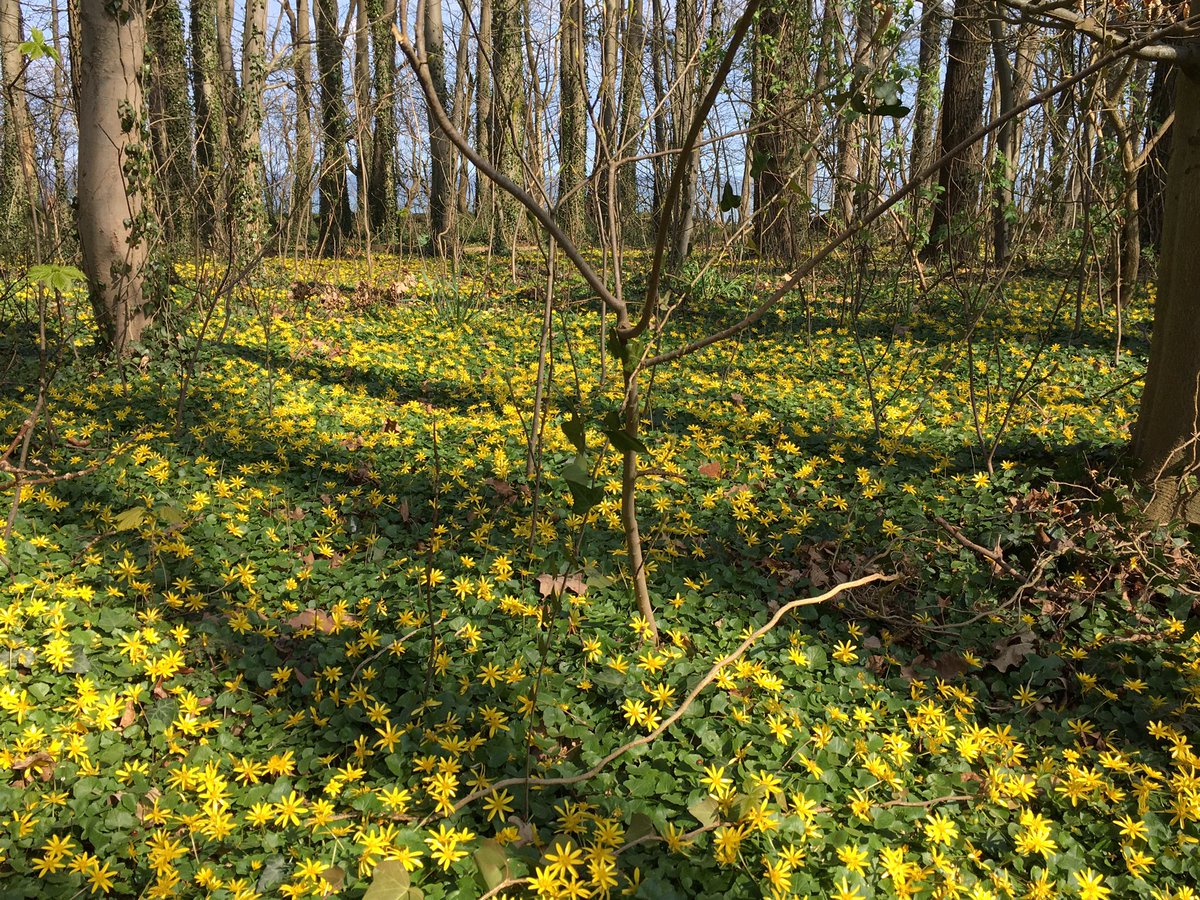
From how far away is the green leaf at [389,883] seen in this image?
4.95 feet

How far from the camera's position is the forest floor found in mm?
1897

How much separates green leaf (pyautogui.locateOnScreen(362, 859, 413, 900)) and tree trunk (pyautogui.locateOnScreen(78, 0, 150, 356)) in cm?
464

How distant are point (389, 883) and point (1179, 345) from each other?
3.54m

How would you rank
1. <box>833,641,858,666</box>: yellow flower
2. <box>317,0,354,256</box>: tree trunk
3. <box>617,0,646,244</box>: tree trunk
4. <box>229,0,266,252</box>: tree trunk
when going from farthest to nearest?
<box>317,0,354,256</box>: tree trunk, <box>229,0,266,252</box>: tree trunk, <box>617,0,646,244</box>: tree trunk, <box>833,641,858,666</box>: yellow flower

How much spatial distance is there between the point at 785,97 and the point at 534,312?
3167mm

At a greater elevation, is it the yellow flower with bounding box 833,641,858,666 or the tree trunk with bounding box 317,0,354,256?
the tree trunk with bounding box 317,0,354,256

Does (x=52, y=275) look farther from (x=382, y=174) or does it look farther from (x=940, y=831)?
(x=382, y=174)

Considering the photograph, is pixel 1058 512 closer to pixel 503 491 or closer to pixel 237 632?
pixel 503 491

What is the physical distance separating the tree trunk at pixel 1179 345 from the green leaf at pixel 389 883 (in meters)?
3.31

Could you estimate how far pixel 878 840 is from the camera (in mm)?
2004

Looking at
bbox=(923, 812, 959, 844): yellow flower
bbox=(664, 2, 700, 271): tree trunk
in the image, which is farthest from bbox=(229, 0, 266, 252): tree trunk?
bbox=(923, 812, 959, 844): yellow flower

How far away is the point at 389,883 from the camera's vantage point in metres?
1.54

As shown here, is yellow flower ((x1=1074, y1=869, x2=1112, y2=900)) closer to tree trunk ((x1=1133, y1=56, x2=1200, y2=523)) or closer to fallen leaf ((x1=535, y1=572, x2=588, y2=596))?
fallen leaf ((x1=535, y1=572, x2=588, y2=596))

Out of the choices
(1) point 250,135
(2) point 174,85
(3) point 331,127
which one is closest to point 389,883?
(1) point 250,135
